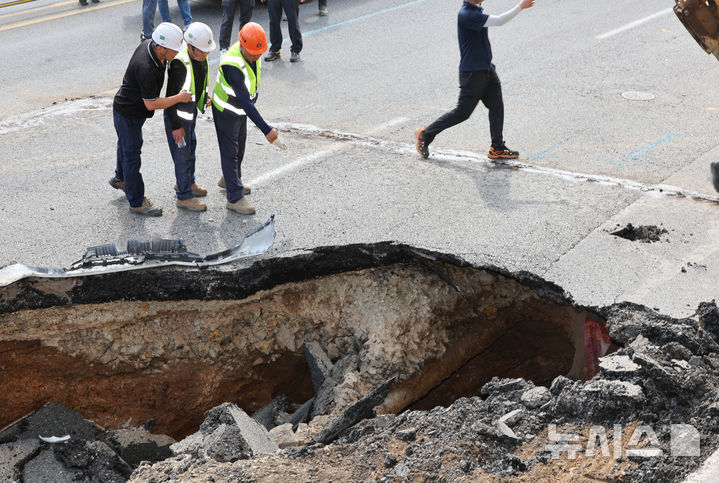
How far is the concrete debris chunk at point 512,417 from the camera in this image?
4.34 metres

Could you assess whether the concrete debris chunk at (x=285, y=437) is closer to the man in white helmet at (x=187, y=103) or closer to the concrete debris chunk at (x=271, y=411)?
the concrete debris chunk at (x=271, y=411)

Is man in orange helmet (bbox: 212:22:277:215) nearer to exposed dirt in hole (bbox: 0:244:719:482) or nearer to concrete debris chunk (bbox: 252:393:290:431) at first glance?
exposed dirt in hole (bbox: 0:244:719:482)

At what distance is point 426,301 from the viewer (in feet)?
19.8

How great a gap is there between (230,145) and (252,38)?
1066mm

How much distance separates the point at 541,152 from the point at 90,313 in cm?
530

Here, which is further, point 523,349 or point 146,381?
point 523,349

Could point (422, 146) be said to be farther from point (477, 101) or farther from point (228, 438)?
point (228, 438)

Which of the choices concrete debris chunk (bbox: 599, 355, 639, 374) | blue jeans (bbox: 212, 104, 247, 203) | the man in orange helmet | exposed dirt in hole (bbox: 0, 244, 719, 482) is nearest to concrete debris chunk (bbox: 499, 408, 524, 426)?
exposed dirt in hole (bbox: 0, 244, 719, 482)

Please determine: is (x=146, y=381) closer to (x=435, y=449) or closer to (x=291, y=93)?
(x=435, y=449)

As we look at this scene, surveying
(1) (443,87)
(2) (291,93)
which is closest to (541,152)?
(1) (443,87)

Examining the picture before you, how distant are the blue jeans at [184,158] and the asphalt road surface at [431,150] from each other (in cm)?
25

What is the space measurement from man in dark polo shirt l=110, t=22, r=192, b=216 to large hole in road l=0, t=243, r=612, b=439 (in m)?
1.57

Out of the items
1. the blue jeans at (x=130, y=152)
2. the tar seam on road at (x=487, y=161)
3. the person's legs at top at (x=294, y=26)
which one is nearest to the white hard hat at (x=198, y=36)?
the blue jeans at (x=130, y=152)

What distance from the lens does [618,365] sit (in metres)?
4.40
